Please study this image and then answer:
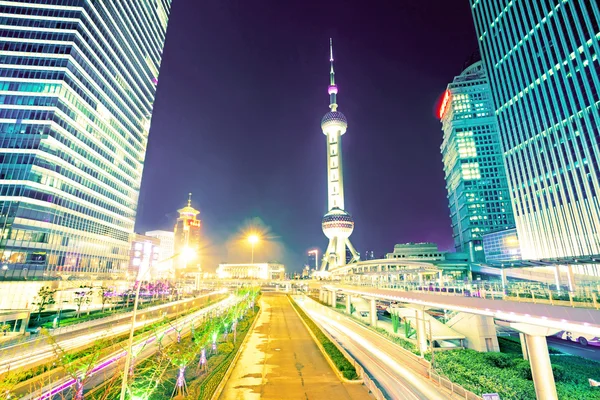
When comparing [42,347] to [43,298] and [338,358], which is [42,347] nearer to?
[43,298]

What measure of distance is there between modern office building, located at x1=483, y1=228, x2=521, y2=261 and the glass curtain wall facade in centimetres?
11508

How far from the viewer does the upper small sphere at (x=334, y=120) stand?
18756 cm

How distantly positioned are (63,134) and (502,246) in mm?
121920

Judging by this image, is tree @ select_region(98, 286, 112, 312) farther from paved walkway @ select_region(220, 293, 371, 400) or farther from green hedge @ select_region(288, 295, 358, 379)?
green hedge @ select_region(288, 295, 358, 379)

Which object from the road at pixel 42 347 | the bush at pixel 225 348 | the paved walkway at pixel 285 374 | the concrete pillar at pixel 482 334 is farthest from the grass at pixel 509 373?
the road at pixel 42 347

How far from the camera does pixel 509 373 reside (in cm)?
2608

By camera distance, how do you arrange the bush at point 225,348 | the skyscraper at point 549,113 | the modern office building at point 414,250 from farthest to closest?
Result: 1. the modern office building at point 414,250
2. the skyscraper at point 549,113
3. the bush at point 225,348

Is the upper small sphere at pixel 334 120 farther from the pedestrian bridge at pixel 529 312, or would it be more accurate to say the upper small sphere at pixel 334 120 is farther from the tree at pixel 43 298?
the pedestrian bridge at pixel 529 312

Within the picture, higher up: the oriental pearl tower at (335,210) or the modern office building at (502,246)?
the oriental pearl tower at (335,210)

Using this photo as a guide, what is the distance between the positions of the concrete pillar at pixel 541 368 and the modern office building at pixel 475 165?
113m

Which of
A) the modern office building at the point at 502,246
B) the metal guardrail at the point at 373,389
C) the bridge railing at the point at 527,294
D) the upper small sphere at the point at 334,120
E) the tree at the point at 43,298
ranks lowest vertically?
the metal guardrail at the point at 373,389

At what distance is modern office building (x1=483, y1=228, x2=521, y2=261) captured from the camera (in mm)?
92875

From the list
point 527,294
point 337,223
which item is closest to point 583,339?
point 527,294

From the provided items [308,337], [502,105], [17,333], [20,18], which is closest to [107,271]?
[17,333]
